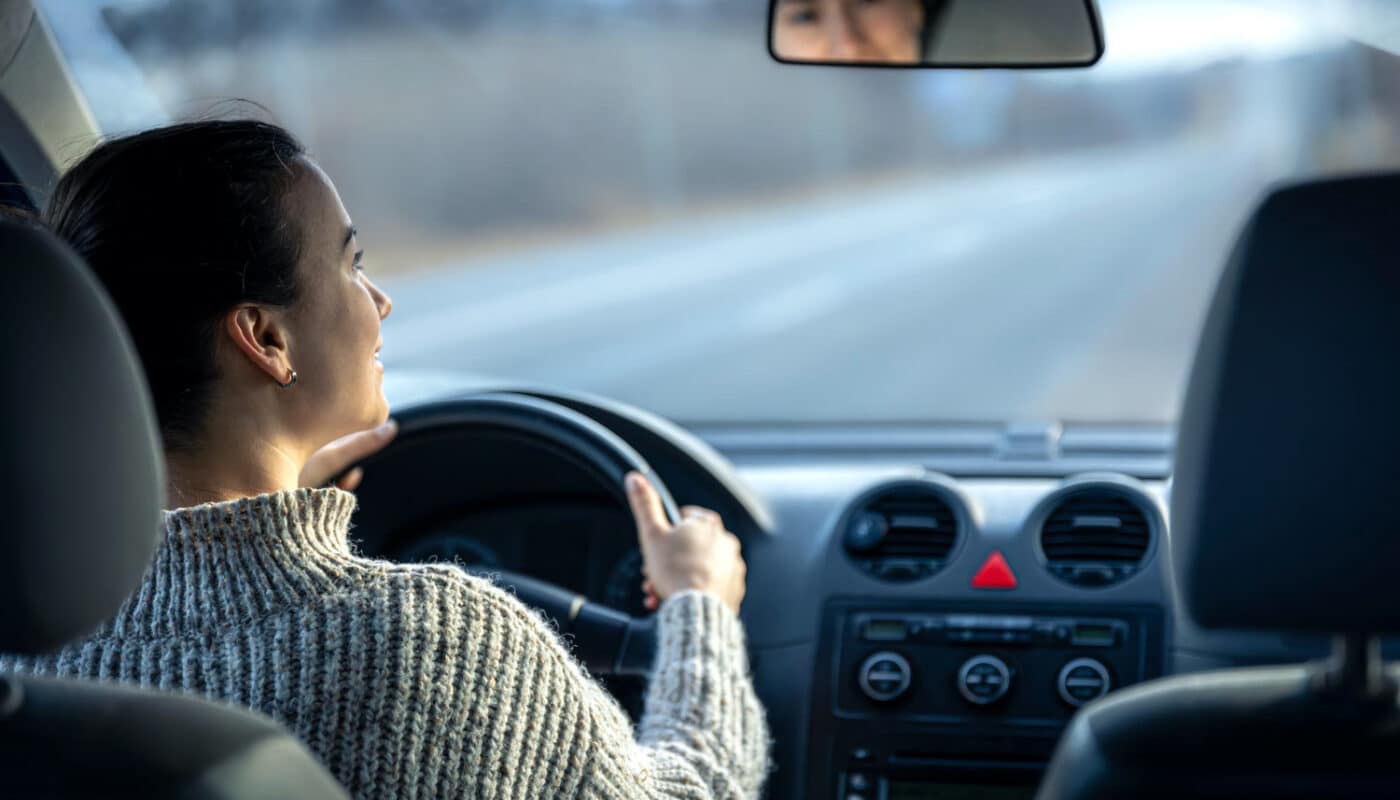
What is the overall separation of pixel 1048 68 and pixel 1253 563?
5.12 ft

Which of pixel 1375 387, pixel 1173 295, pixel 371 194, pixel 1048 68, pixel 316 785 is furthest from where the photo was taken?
pixel 371 194

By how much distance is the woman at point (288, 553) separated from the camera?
67.4 inches

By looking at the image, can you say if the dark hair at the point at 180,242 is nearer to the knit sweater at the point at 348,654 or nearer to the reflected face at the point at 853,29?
the knit sweater at the point at 348,654

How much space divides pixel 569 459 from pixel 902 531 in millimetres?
633

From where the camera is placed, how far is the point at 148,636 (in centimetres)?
174

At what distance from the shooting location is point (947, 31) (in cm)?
263

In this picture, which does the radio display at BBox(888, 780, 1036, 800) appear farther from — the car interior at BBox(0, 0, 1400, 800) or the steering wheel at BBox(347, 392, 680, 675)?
the steering wheel at BBox(347, 392, 680, 675)

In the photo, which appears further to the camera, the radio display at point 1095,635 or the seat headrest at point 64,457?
the radio display at point 1095,635

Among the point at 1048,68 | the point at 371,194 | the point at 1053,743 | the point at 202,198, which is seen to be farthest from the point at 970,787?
the point at 371,194

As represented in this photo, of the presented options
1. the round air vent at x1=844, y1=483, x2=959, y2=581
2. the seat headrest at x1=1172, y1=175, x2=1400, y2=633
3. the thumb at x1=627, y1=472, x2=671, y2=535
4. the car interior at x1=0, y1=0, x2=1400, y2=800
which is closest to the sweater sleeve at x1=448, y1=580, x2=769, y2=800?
the thumb at x1=627, y1=472, x2=671, y2=535

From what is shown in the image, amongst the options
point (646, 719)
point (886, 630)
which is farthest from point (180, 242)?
point (886, 630)

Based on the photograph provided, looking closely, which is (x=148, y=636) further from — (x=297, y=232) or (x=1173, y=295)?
(x=1173, y=295)

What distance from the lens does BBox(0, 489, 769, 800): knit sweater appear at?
1.70m

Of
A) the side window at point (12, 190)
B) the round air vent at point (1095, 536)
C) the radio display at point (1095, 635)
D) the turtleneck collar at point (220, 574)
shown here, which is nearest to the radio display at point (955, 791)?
the radio display at point (1095, 635)
